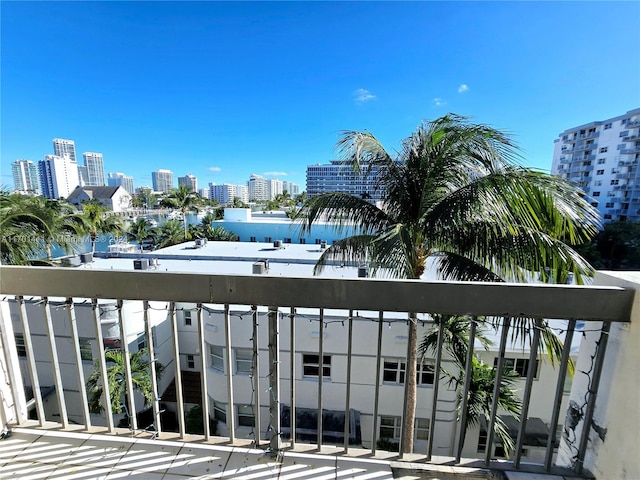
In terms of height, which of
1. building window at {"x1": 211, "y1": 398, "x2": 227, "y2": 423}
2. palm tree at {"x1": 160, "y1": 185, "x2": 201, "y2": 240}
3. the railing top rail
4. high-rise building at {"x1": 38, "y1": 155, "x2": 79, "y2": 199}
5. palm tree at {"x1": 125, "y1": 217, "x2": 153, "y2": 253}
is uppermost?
high-rise building at {"x1": 38, "y1": 155, "x2": 79, "y2": 199}

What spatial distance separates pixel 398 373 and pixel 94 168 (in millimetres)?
95130

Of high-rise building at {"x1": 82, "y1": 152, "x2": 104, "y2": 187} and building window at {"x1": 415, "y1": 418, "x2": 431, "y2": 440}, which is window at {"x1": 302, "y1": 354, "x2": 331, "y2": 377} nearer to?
building window at {"x1": 415, "y1": 418, "x2": 431, "y2": 440}

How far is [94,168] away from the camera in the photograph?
74562 millimetres

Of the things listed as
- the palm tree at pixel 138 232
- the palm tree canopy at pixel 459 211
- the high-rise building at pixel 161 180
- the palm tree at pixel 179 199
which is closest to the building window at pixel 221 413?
the palm tree canopy at pixel 459 211

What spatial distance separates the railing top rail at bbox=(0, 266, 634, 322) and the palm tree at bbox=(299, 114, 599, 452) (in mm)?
1383

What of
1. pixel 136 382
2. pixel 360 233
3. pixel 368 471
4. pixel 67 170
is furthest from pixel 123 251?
pixel 67 170

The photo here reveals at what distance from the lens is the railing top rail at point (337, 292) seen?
1.26 meters

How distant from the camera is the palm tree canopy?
3.06m

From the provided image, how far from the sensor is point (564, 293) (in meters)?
1.27

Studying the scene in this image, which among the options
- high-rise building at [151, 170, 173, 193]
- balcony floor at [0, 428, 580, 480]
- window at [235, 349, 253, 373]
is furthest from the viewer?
high-rise building at [151, 170, 173, 193]

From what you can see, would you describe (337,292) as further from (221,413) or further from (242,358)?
(221,413)

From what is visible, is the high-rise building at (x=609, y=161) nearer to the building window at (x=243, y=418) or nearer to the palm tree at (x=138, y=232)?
the building window at (x=243, y=418)

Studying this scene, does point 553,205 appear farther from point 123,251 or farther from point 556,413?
point 123,251

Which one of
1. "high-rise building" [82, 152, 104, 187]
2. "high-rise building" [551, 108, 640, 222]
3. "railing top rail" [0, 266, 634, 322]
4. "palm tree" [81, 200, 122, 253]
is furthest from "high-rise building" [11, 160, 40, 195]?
"high-rise building" [82, 152, 104, 187]
